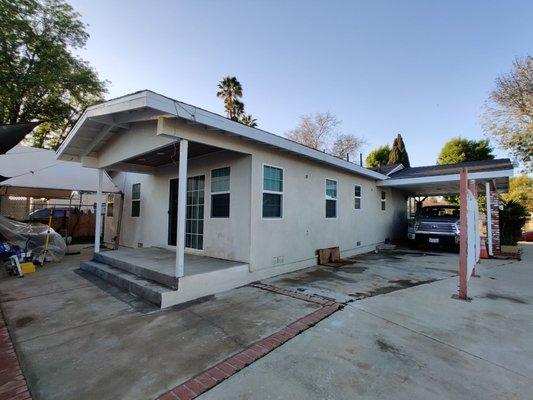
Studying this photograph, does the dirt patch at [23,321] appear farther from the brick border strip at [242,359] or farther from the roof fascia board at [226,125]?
the roof fascia board at [226,125]

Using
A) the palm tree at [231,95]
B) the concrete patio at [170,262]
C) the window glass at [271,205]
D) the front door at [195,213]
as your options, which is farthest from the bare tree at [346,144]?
the concrete patio at [170,262]

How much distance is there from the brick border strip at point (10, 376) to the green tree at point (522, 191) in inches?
1420

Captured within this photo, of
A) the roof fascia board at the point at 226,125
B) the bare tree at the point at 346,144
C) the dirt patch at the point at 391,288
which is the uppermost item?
the bare tree at the point at 346,144

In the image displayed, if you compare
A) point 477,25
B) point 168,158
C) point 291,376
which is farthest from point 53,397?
point 477,25

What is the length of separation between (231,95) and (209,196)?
67.2 feet

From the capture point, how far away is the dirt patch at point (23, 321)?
3684 millimetres

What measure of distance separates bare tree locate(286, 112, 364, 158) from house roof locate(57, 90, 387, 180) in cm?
2302

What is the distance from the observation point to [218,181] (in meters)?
6.52

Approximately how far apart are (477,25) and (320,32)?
198 inches

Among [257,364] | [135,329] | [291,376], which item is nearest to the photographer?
[291,376]

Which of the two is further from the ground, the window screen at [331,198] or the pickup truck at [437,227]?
the window screen at [331,198]

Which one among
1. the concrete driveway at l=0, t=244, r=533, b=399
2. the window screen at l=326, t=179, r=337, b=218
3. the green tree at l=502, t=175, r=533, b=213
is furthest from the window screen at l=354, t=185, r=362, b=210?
the green tree at l=502, t=175, r=533, b=213

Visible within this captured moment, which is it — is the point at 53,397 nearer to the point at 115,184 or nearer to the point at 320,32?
the point at 115,184

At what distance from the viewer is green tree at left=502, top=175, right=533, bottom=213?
2762 centimetres
